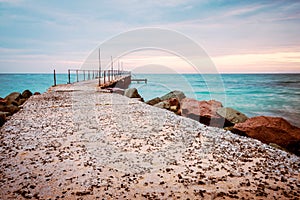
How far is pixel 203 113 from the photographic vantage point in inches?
289

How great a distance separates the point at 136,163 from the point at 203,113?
479 cm

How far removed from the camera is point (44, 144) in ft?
11.9

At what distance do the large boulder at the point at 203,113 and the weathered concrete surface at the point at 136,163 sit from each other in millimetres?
2326

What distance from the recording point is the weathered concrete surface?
228 cm

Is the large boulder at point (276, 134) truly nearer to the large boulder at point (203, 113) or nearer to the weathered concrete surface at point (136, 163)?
the weathered concrete surface at point (136, 163)

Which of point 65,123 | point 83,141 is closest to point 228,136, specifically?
point 83,141

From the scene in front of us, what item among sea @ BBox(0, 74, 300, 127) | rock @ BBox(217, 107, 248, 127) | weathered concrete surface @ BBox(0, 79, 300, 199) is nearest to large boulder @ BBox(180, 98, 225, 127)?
rock @ BBox(217, 107, 248, 127)

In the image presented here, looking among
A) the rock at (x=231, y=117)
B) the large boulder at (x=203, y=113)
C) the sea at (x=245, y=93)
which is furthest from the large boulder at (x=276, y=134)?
the sea at (x=245, y=93)

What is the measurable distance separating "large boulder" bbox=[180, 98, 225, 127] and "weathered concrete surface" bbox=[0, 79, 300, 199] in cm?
233

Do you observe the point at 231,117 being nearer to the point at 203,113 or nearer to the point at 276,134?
the point at 203,113

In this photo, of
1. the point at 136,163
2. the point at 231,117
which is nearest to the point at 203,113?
the point at 231,117

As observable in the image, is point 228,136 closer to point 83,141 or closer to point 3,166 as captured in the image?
point 83,141

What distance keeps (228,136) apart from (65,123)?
3.53 m

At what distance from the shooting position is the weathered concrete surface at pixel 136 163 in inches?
89.7
